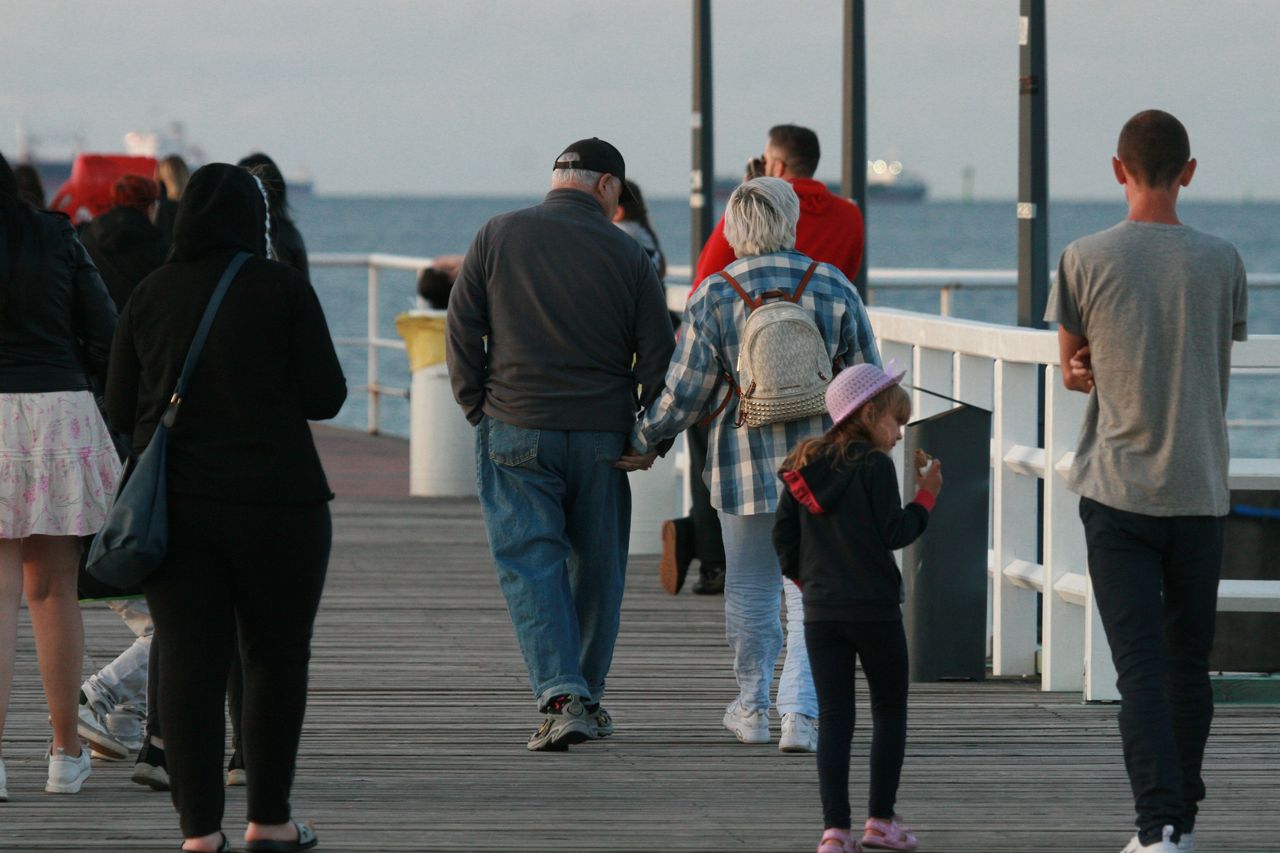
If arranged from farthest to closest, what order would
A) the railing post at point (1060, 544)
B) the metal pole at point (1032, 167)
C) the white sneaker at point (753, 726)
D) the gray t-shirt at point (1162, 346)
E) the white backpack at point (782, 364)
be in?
the metal pole at point (1032, 167) → the railing post at point (1060, 544) → the white sneaker at point (753, 726) → the white backpack at point (782, 364) → the gray t-shirt at point (1162, 346)

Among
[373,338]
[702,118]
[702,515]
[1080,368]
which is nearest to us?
[1080,368]

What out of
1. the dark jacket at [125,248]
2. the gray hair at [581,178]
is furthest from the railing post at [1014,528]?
the dark jacket at [125,248]

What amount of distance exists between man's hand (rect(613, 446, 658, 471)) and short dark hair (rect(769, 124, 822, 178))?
1.50 meters

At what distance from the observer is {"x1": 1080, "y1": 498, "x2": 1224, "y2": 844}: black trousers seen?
465cm

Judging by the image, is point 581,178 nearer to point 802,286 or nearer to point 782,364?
point 802,286

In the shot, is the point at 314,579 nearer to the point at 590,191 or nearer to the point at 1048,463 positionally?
the point at 590,191

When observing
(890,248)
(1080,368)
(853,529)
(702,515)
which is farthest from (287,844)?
(890,248)

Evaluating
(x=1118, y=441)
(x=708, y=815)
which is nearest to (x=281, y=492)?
(x=708, y=815)

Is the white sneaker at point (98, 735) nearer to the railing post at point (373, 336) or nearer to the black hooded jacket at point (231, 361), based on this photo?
the black hooded jacket at point (231, 361)

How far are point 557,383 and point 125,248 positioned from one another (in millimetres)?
1565

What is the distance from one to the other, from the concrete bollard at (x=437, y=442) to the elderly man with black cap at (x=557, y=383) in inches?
250

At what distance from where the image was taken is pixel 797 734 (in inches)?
242

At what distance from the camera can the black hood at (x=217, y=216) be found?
473 cm

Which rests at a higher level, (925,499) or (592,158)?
(592,158)
